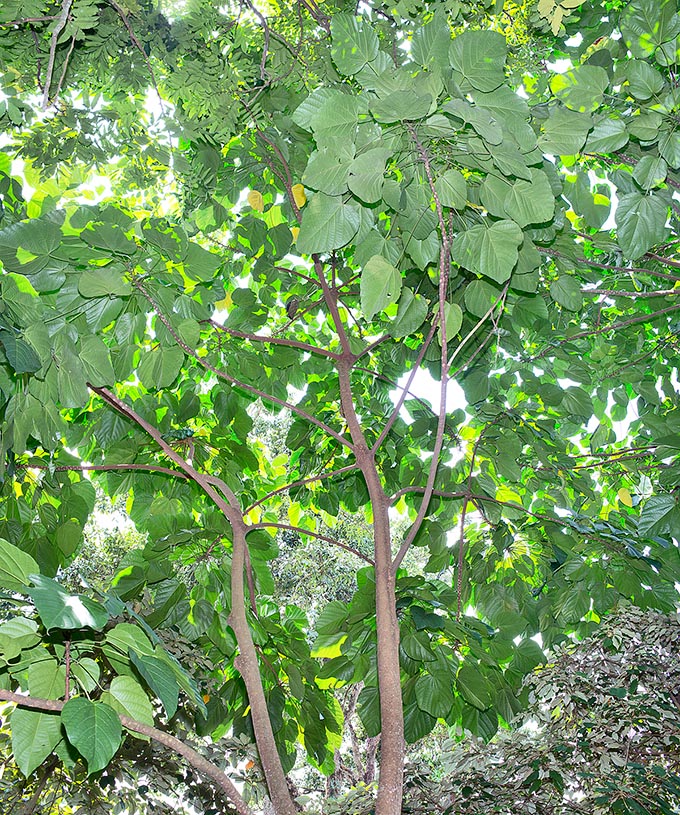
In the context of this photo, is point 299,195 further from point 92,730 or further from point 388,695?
point 92,730

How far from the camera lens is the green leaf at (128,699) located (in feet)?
2.36

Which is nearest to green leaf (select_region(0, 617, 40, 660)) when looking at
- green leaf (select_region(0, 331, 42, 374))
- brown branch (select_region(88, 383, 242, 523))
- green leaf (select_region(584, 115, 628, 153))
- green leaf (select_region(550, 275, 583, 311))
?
green leaf (select_region(0, 331, 42, 374))

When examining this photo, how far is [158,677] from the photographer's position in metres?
0.71

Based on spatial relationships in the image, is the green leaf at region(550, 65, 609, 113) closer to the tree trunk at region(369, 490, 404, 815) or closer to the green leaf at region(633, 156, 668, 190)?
the green leaf at region(633, 156, 668, 190)

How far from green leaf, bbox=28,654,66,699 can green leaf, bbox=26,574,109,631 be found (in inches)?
3.6

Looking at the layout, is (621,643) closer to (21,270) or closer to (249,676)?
(249,676)

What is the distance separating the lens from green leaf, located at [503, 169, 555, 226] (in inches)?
32.4

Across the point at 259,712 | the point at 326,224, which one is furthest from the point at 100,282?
the point at 259,712

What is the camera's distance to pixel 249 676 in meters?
1.21

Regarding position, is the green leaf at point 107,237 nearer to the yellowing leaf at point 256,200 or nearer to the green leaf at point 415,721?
the yellowing leaf at point 256,200

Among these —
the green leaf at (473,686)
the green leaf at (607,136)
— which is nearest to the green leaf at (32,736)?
the green leaf at (607,136)

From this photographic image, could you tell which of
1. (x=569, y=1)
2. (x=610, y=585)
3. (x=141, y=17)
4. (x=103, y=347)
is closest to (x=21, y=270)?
(x=103, y=347)

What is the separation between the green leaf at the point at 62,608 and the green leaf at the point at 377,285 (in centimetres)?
45

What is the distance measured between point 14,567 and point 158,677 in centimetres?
18
